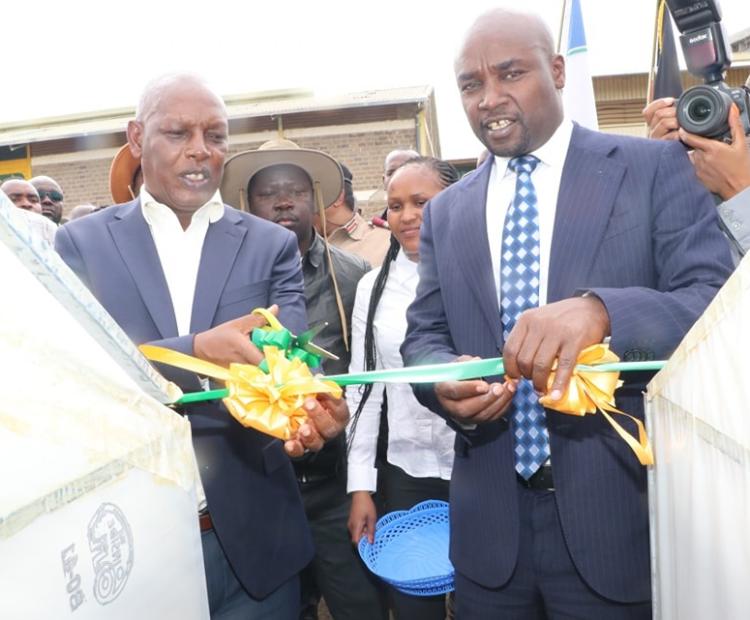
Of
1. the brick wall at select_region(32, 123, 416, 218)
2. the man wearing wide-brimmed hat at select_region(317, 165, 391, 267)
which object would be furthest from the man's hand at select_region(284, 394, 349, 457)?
the brick wall at select_region(32, 123, 416, 218)

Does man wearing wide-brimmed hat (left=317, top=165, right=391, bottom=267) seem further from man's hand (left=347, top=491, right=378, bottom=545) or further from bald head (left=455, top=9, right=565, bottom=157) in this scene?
bald head (left=455, top=9, right=565, bottom=157)

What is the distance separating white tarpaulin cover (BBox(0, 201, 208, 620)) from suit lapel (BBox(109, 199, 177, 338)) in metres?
0.68

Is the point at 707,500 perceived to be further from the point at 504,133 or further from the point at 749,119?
the point at 749,119

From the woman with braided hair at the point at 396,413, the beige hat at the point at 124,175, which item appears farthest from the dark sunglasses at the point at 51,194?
the woman with braided hair at the point at 396,413

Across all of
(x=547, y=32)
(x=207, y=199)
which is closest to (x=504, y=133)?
(x=547, y=32)

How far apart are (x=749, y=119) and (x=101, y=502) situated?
1927 mm

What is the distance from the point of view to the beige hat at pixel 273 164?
3.50 metres

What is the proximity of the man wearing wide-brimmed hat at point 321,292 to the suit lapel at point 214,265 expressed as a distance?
3.61ft

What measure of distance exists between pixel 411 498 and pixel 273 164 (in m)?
1.77

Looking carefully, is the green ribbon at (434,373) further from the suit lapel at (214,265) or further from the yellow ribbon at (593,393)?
the suit lapel at (214,265)

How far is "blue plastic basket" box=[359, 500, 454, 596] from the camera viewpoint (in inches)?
93.2

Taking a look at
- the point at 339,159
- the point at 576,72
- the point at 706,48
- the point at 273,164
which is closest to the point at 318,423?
the point at 706,48

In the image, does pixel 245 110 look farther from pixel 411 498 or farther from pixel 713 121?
pixel 713 121

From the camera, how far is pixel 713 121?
1.87m
